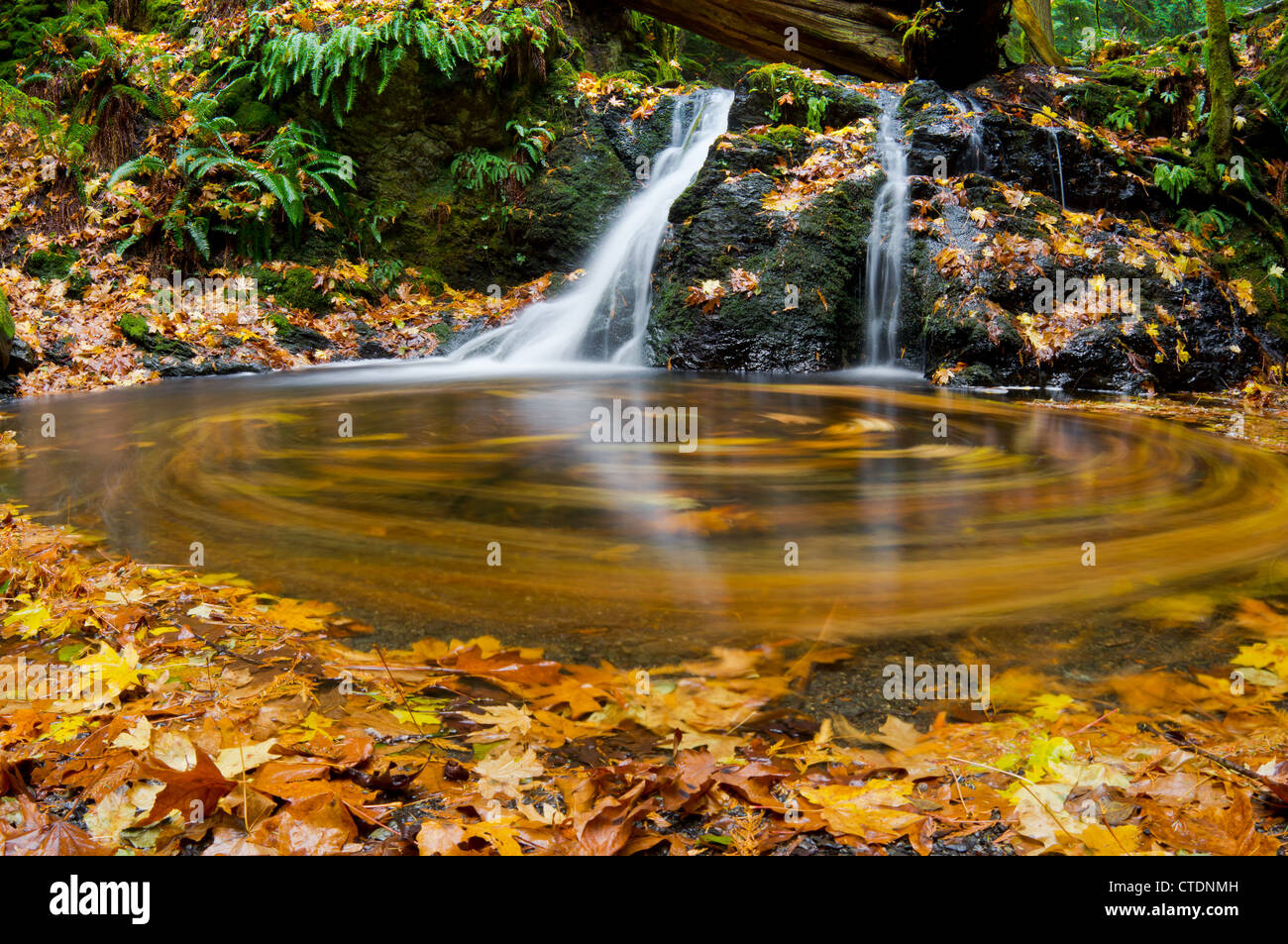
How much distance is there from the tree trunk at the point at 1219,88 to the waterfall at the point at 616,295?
585 centimetres

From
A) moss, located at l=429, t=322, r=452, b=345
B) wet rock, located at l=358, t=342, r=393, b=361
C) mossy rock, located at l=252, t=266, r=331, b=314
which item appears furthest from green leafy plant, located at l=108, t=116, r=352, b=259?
moss, located at l=429, t=322, r=452, b=345

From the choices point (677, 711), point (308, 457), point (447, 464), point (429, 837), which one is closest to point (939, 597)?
point (677, 711)

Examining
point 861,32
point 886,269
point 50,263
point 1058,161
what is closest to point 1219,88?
point 1058,161

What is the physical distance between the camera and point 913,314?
8625 millimetres

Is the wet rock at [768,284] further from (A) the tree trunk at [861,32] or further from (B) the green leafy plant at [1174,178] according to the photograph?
(B) the green leafy plant at [1174,178]

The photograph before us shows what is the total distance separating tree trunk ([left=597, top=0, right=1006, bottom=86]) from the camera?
10562 mm

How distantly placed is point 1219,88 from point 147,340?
12426 mm

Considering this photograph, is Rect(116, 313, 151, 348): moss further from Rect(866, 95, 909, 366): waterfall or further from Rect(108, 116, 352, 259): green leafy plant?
Rect(866, 95, 909, 366): waterfall

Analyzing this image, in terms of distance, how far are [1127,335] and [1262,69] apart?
5043 millimetres

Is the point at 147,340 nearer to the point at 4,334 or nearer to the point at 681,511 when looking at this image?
the point at 4,334

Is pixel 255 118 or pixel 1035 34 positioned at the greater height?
pixel 1035 34

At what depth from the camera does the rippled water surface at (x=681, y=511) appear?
7.82 ft

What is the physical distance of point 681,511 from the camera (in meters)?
3.34
